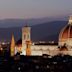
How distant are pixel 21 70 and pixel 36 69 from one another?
2.36 m

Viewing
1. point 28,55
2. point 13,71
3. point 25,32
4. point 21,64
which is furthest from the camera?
point 25,32

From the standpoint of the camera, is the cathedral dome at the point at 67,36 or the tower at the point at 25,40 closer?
the cathedral dome at the point at 67,36

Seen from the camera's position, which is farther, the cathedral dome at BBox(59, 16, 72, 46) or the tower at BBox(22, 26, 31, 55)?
the tower at BBox(22, 26, 31, 55)

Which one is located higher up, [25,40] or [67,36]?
[67,36]

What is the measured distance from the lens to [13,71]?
291 feet

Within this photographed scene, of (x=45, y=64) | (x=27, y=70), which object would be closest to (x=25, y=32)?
(x=45, y=64)

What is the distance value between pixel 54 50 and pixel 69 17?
4530 millimetres

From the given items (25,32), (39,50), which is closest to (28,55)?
(39,50)

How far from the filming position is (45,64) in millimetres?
100562

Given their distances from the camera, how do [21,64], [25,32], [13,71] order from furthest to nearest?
[25,32], [21,64], [13,71]

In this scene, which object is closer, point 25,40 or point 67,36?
point 67,36

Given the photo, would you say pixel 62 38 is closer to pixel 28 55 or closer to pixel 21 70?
pixel 28 55

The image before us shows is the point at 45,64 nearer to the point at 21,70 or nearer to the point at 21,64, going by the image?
the point at 21,64

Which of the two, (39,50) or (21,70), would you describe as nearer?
(21,70)
